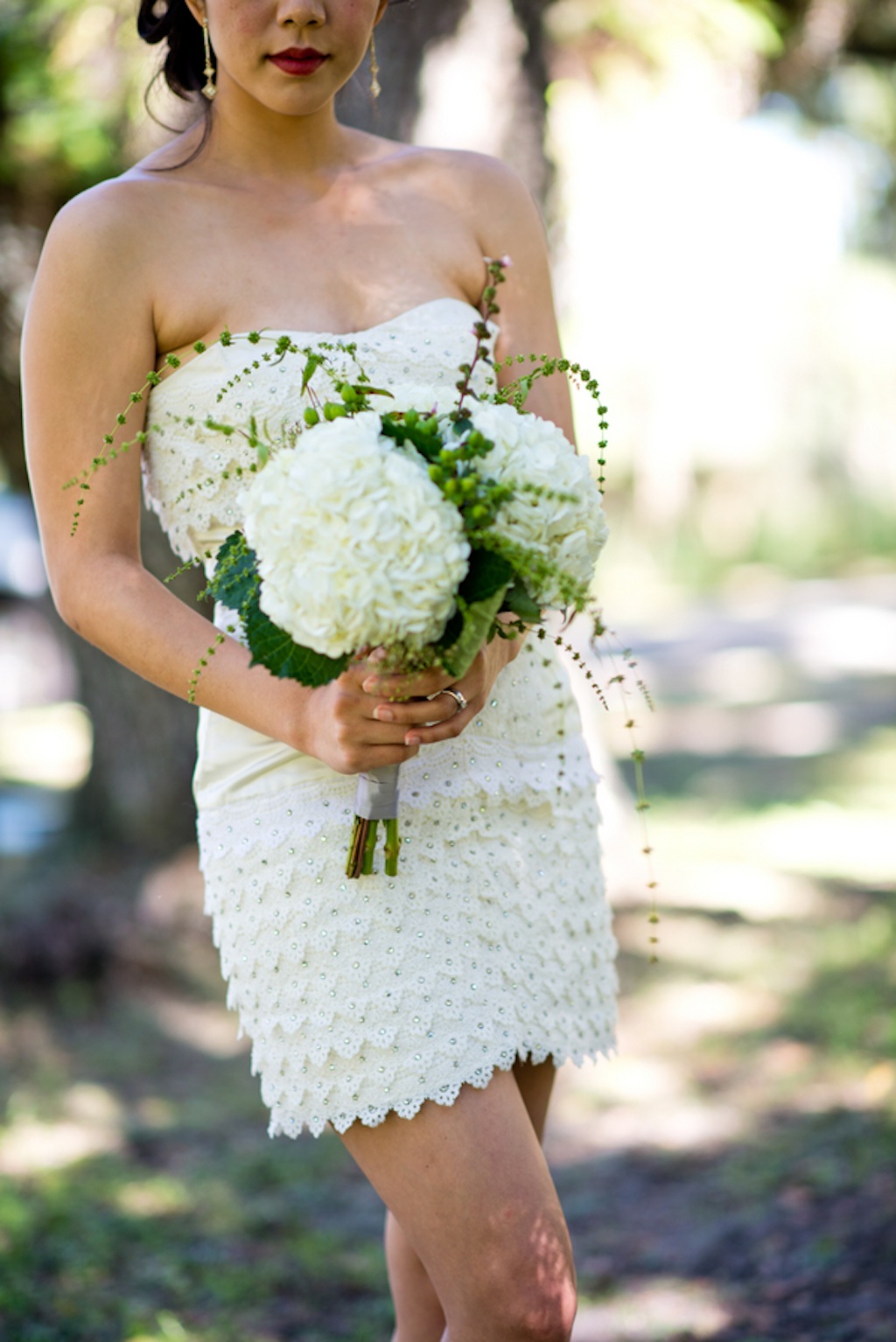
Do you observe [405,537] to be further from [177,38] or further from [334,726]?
[177,38]

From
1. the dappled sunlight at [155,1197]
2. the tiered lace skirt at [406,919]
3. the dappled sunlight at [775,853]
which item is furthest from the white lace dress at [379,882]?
Answer: the dappled sunlight at [775,853]

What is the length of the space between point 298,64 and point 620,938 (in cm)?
494

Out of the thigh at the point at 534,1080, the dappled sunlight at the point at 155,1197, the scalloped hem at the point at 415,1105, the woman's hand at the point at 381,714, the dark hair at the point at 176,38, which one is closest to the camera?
the woman's hand at the point at 381,714

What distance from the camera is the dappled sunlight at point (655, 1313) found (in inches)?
136

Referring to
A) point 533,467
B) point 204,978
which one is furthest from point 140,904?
point 533,467

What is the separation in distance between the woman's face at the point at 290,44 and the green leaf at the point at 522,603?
985mm

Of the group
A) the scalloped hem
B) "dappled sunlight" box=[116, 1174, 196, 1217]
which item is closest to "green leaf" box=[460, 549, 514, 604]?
the scalloped hem

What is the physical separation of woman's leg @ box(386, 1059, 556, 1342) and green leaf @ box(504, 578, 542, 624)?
0.91 metres

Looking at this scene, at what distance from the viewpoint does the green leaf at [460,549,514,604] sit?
1750 millimetres

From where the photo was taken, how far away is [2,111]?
6539 mm

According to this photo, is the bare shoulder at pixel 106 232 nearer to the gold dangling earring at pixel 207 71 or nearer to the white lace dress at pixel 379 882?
the white lace dress at pixel 379 882

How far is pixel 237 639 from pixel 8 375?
521cm

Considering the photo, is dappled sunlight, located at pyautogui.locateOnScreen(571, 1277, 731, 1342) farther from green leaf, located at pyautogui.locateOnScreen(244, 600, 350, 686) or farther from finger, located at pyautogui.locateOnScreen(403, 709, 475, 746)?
green leaf, located at pyautogui.locateOnScreen(244, 600, 350, 686)

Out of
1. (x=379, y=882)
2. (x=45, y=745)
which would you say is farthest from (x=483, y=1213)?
(x=45, y=745)
